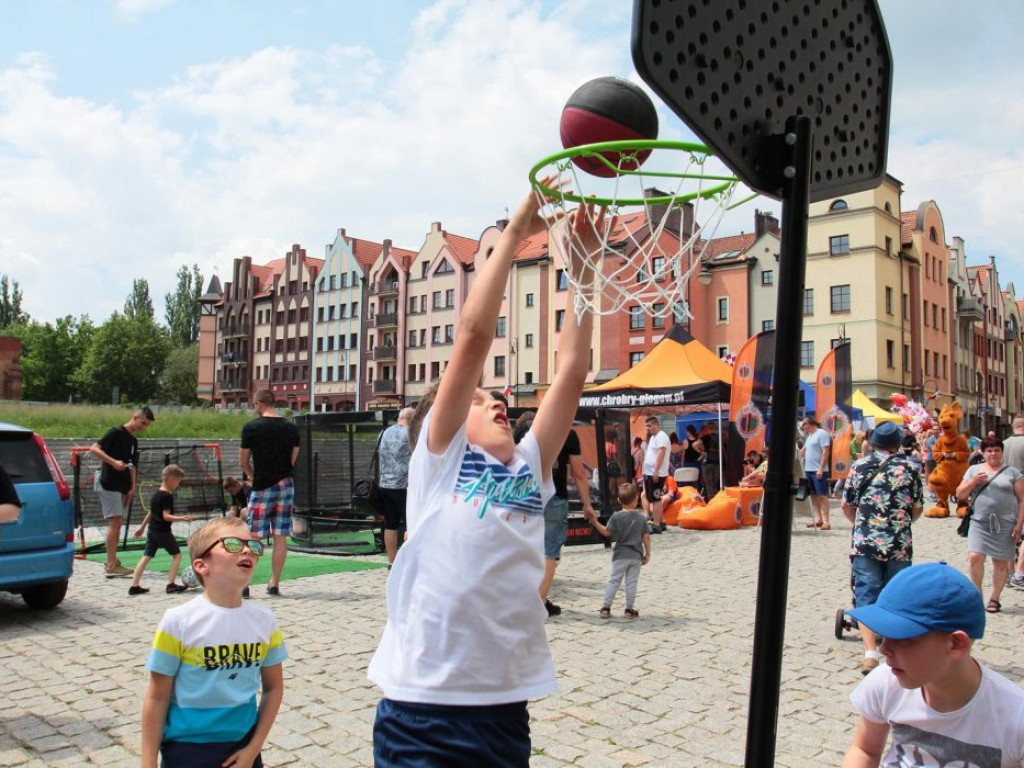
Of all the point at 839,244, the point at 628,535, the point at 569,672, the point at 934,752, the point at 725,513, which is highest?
the point at 839,244

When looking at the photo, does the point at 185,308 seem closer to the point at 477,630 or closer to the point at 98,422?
the point at 98,422

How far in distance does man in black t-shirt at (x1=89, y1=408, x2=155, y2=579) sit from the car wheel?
186 cm

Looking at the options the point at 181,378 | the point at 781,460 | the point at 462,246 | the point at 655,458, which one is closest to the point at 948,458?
the point at 655,458

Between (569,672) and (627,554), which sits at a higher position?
(627,554)

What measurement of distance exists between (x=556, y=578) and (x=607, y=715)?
17.3 ft

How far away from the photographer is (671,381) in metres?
19.1

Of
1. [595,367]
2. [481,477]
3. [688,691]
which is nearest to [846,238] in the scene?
[595,367]

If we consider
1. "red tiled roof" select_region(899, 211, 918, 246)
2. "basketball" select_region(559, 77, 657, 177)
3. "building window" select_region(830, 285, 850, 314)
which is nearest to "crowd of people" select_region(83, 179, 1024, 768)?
"basketball" select_region(559, 77, 657, 177)

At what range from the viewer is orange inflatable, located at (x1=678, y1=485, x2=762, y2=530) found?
16.2 m

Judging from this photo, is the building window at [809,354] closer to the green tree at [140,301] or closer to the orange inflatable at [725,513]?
the orange inflatable at [725,513]

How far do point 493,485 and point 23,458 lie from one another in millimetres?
7267

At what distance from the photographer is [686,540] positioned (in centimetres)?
1459

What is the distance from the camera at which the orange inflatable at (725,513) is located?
53.0ft

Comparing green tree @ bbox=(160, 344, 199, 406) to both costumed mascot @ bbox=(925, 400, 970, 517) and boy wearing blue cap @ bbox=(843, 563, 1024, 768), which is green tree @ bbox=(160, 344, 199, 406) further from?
boy wearing blue cap @ bbox=(843, 563, 1024, 768)
